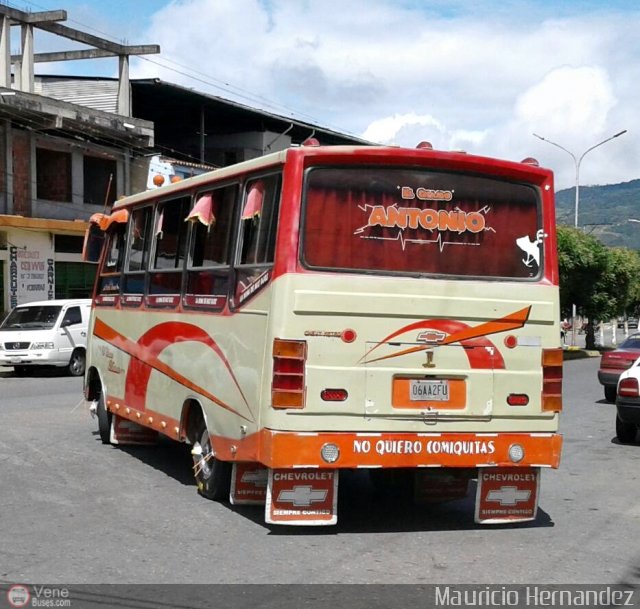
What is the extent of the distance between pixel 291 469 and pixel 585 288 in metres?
35.7

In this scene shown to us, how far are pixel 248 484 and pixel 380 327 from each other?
73.1 inches

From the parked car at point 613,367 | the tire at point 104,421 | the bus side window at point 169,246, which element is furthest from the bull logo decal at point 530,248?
the parked car at point 613,367

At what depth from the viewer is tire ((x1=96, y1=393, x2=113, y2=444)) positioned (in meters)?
12.2

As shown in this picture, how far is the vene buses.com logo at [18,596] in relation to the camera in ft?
19.3

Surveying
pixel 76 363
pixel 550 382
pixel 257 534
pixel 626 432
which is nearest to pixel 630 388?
pixel 626 432

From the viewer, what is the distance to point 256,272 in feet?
26.4

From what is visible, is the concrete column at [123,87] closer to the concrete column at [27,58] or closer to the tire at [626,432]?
the concrete column at [27,58]

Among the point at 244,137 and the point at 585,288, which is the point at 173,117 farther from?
the point at 585,288

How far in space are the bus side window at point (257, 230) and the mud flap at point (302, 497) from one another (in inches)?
59.7

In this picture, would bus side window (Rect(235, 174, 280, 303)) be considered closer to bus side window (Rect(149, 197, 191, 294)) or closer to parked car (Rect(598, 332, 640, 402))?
bus side window (Rect(149, 197, 191, 294))

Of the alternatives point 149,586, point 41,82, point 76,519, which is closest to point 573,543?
point 149,586

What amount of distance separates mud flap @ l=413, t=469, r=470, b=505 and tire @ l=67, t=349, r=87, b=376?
1677 cm

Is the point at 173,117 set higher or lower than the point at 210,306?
higher

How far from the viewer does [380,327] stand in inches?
305
